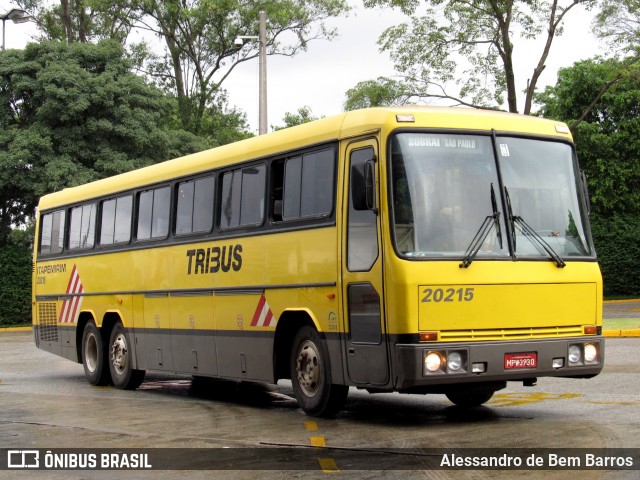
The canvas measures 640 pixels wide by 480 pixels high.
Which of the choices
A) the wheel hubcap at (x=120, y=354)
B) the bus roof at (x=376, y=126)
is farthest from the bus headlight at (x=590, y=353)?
the wheel hubcap at (x=120, y=354)

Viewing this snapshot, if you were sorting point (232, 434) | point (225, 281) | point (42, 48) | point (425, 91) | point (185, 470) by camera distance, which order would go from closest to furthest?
point (185, 470) → point (232, 434) → point (225, 281) → point (425, 91) → point (42, 48)

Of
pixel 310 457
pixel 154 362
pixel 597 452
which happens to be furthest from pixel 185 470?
pixel 154 362

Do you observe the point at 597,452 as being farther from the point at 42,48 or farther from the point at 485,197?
the point at 42,48

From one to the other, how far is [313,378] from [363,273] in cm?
162

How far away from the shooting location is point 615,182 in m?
44.8

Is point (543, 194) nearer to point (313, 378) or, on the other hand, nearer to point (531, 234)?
point (531, 234)

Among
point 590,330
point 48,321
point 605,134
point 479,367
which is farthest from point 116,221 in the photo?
point 605,134

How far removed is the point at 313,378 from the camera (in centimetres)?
1197

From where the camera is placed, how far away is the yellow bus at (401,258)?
34.6ft

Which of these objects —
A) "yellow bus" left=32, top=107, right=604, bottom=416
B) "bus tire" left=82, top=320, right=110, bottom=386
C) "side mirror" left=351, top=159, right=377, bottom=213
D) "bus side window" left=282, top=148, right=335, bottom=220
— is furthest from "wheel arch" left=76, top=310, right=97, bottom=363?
"side mirror" left=351, top=159, right=377, bottom=213

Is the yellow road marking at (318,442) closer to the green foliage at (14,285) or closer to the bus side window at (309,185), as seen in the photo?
the bus side window at (309,185)

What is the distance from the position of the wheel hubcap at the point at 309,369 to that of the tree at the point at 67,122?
2488 cm

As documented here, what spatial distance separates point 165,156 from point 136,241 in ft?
77.8

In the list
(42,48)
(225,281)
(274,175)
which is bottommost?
(225,281)
